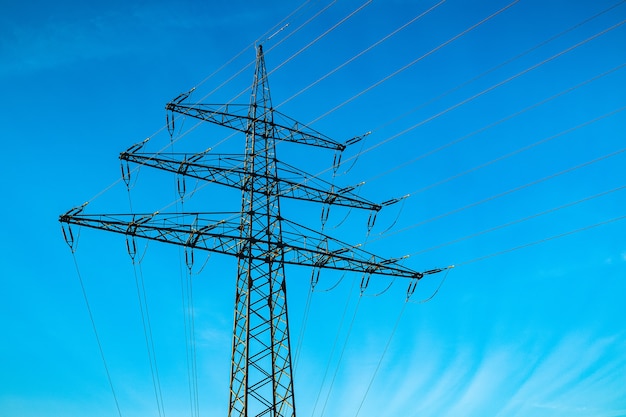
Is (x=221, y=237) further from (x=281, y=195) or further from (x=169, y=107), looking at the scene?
(x=169, y=107)

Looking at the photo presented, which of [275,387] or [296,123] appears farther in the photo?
[296,123]

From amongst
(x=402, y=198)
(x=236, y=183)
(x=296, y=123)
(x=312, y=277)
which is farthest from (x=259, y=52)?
(x=312, y=277)

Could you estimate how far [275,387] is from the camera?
58.0ft

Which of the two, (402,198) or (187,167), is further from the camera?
(402,198)

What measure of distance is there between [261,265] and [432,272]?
21.1 feet

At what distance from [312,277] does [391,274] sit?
2991 millimetres

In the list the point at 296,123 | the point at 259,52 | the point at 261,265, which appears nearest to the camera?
the point at 261,265

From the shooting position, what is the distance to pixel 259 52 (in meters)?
25.0

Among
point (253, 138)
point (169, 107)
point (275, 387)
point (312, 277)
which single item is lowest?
point (275, 387)

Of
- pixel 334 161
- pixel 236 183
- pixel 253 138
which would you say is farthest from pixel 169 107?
pixel 334 161

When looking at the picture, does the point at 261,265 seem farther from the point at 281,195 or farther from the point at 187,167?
the point at 187,167

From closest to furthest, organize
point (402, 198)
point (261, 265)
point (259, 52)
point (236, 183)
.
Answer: point (261, 265)
point (236, 183)
point (402, 198)
point (259, 52)

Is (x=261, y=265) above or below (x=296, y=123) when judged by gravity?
below

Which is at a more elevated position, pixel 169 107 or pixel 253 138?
pixel 169 107
